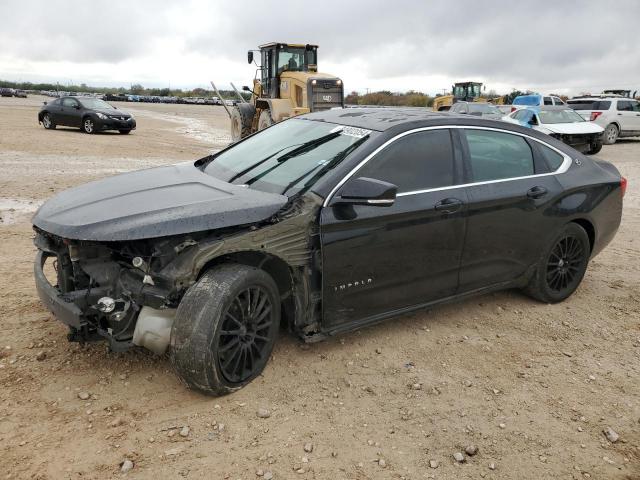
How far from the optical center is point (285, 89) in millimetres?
15680

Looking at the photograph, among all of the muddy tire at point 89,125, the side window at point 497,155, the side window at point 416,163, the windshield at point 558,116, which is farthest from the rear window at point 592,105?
the side window at point 416,163

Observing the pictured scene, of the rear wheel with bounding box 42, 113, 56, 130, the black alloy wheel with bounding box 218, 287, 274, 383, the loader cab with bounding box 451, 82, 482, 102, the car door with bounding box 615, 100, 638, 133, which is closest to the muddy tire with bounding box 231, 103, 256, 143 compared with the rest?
the rear wheel with bounding box 42, 113, 56, 130

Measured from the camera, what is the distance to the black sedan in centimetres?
1897

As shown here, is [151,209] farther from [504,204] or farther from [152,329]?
[504,204]

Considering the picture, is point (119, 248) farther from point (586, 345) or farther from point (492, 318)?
point (586, 345)

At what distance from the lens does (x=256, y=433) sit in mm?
2979

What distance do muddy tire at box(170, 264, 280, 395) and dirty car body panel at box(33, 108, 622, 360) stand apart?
141mm

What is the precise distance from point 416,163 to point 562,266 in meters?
1.90

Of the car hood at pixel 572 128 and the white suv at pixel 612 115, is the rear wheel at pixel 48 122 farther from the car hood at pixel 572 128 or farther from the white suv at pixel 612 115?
the white suv at pixel 612 115

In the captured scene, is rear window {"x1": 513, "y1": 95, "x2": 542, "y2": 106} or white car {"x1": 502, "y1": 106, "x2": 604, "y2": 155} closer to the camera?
white car {"x1": 502, "y1": 106, "x2": 604, "y2": 155}

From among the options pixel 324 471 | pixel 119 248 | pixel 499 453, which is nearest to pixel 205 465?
pixel 324 471

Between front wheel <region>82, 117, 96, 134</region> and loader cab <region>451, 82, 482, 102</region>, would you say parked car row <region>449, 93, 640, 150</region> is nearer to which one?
loader cab <region>451, 82, 482, 102</region>

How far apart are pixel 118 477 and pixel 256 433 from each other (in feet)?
2.34

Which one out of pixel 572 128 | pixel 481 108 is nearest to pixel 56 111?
pixel 481 108
